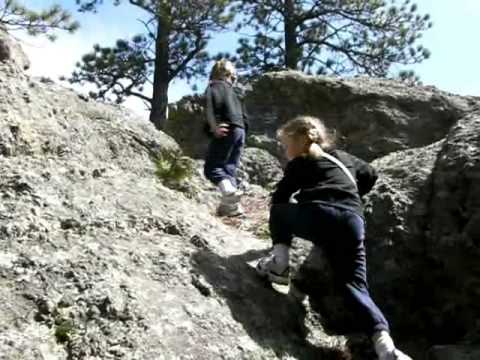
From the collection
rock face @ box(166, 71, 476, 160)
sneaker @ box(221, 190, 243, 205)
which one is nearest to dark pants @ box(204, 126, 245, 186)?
sneaker @ box(221, 190, 243, 205)

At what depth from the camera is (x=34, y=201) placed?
4977 mm

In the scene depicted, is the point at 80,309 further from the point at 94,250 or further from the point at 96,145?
the point at 96,145

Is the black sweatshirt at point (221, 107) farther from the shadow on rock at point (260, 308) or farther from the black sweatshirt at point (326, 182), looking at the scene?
the shadow on rock at point (260, 308)

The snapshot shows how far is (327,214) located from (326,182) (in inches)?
12.4

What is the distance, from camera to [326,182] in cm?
513

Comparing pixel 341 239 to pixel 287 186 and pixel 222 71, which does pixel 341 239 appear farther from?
pixel 222 71

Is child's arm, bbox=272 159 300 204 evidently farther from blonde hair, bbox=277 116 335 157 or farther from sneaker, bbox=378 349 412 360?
sneaker, bbox=378 349 412 360

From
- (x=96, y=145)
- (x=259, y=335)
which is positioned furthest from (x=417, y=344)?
(x=96, y=145)

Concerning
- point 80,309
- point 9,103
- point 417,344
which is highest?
point 9,103

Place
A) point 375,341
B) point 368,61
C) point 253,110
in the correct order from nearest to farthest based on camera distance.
→ point 375,341 < point 253,110 < point 368,61

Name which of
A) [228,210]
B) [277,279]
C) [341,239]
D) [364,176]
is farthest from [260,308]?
[228,210]

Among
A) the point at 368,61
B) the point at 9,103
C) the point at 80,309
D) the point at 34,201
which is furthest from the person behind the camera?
the point at 368,61

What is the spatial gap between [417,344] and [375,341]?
80cm

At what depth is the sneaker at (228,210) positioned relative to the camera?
22.4ft
